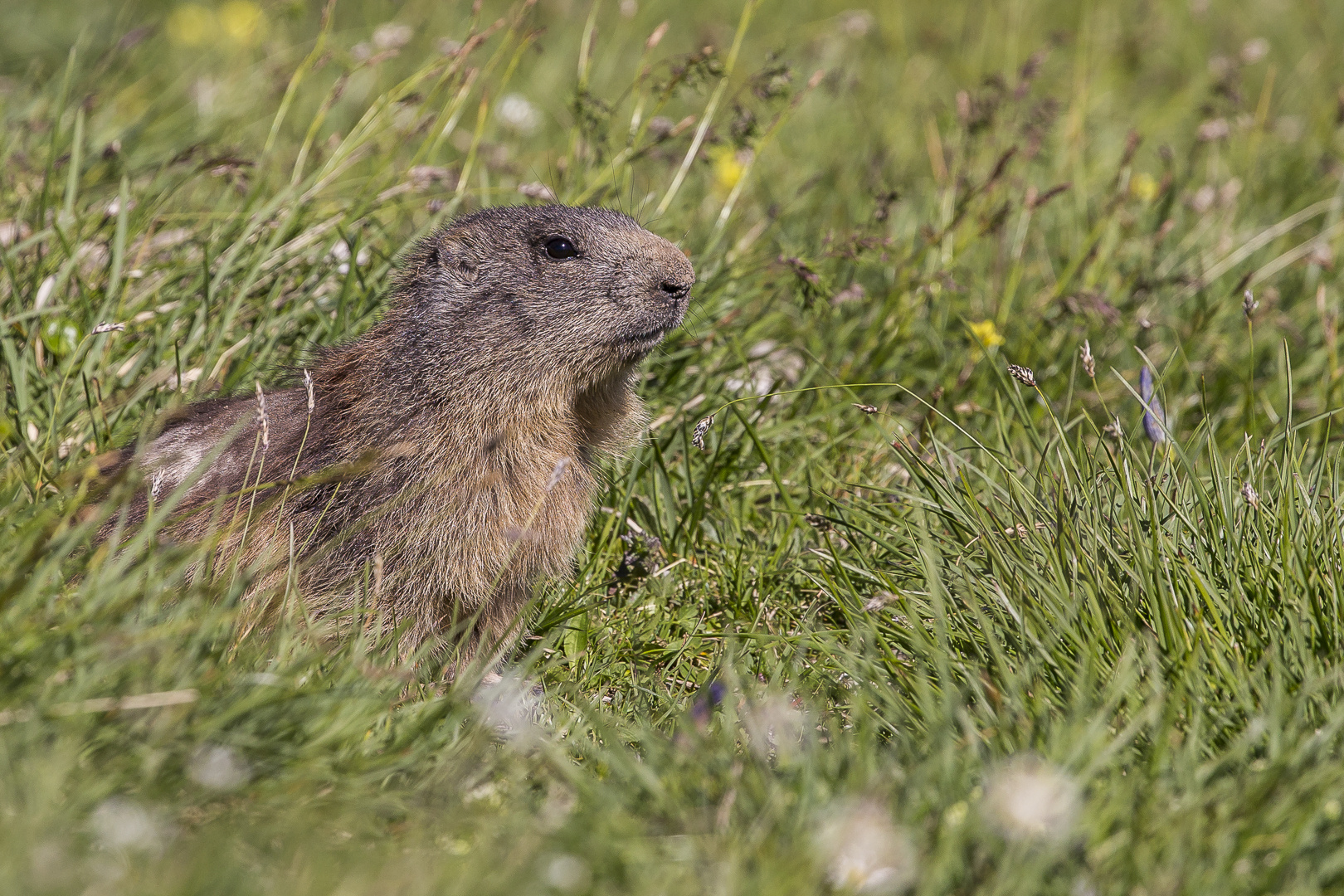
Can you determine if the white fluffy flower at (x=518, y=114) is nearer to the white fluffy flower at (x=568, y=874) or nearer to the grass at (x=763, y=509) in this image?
the grass at (x=763, y=509)

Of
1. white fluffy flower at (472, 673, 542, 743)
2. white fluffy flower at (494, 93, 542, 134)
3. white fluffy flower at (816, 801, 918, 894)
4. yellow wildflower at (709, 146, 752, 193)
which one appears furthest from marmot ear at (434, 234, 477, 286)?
white fluffy flower at (494, 93, 542, 134)

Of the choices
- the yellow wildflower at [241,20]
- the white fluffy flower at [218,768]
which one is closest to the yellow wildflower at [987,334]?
the white fluffy flower at [218,768]

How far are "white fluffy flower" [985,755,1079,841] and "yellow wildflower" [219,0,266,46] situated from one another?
6178mm

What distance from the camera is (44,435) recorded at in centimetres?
405

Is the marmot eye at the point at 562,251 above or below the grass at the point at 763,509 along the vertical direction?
above

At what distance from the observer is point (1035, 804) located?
2.16m

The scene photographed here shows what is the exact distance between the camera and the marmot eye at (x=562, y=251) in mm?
4156

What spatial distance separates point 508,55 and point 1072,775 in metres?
6.76

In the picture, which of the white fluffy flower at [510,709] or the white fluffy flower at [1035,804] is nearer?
the white fluffy flower at [1035,804]

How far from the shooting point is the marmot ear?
13.7 ft

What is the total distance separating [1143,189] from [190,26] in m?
6.20

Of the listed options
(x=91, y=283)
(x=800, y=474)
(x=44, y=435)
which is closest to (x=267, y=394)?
(x=44, y=435)

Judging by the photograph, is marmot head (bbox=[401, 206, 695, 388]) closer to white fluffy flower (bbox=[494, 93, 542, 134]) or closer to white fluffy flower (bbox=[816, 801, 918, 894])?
white fluffy flower (bbox=[816, 801, 918, 894])

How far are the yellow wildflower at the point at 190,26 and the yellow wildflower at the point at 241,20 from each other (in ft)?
0.31
